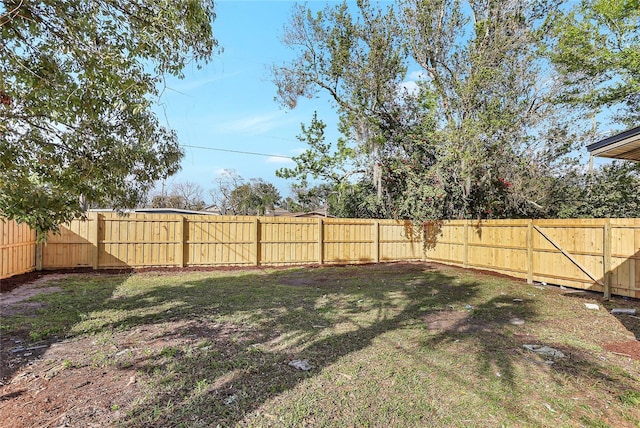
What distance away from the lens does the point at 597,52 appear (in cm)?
1077

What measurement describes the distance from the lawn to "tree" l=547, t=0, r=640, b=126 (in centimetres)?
778

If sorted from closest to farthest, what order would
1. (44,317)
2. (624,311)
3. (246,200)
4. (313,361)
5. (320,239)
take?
(313,361), (44,317), (624,311), (320,239), (246,200)

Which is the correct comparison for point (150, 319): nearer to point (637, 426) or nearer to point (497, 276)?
point (637, 426)

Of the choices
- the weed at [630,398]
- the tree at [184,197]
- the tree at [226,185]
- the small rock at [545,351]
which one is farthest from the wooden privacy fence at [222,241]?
the tree at [184,197]

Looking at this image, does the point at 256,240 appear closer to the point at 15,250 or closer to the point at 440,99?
the point at 15,250

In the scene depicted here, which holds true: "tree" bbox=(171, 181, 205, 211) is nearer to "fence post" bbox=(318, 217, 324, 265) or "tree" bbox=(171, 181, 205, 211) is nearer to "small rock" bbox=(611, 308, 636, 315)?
"fence post" bbox=(318, 217, 324, 265)

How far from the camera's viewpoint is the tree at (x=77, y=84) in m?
3.29

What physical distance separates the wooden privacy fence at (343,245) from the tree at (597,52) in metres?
5.61

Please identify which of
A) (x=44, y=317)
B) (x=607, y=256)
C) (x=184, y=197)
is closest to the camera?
(x=44, y=317)

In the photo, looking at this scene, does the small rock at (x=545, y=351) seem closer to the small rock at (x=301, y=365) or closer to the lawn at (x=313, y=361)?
the lawn at (x=313, y=361)

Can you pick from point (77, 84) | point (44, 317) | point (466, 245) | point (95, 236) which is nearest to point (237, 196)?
point (95, 236)

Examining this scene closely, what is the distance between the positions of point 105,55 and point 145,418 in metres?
3.16

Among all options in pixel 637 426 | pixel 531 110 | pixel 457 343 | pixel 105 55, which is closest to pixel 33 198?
pixel 105 55

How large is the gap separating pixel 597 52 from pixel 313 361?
13.0 meters
